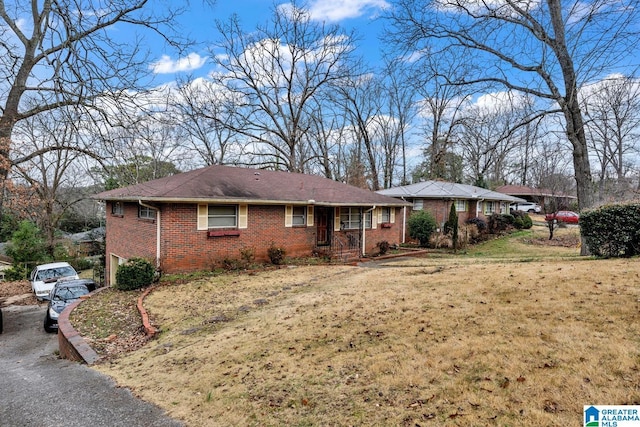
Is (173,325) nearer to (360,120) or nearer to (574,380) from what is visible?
(574,380)

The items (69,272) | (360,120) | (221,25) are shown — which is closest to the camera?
(69,272)

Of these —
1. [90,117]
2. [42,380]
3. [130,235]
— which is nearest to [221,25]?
[130,235]

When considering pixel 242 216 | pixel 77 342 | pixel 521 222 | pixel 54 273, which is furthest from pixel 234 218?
pixel 521 222

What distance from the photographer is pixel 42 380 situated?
5871mm

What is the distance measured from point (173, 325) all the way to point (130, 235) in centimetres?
791

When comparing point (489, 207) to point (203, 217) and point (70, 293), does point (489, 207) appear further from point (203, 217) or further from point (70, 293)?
point (70, 293)

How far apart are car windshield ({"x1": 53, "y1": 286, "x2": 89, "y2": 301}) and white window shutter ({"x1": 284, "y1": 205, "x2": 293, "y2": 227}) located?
7.75 meters

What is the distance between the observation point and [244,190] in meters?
14.3

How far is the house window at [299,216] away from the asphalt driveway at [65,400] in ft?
31.6

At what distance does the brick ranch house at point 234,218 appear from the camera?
12.3 meters

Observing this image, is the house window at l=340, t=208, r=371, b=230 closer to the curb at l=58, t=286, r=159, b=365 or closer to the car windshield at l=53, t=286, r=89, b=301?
the curb at l=58, t=286, r=159, b=365

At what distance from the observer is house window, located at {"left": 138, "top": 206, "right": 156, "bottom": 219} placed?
41.7ft

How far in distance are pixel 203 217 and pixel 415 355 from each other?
32.8 ft

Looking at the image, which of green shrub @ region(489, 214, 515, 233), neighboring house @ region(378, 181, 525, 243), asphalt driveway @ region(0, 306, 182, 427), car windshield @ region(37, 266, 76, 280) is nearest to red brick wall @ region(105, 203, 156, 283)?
car windshield @ region(37, 266, 76, 280)
